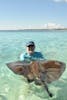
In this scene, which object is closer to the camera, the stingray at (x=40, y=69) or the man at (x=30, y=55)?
the stingray at (x=40, y=69)

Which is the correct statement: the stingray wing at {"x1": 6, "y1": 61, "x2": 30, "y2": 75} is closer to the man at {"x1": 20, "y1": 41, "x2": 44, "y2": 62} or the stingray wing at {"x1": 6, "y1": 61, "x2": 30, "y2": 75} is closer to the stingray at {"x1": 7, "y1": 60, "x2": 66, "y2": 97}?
the stingray at {"x1": 7, "y1": 60, "x2": 66, "y2": 97}

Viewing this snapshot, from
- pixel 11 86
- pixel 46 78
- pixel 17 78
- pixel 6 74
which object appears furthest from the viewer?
pixel 6 74

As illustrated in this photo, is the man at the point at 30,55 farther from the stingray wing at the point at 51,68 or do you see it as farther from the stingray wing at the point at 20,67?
the stingray wing at the point at 51,68

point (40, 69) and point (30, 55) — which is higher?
point (30, 55)

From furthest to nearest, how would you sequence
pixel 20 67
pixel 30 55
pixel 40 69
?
pixel 30 55
pixel 20 67
pixel 40 69

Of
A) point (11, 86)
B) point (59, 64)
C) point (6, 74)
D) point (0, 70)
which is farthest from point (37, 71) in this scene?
point (0, 70)

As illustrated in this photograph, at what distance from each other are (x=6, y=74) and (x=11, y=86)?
161 cm

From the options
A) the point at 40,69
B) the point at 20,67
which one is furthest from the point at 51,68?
the point at 20,67

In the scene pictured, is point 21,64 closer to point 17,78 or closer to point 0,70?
→ point 17,78

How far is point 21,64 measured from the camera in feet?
23.2

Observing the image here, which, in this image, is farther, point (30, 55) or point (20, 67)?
point (30, 55)

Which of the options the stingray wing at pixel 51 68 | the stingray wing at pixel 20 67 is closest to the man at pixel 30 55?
the stingray wing at pixel 20 67

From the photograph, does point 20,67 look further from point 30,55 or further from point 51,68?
point 51,68

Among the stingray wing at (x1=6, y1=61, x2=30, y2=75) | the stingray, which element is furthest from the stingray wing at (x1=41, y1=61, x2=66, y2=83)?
the stingray wing at (x1=6, y1=61, x2=30, y2=75)
